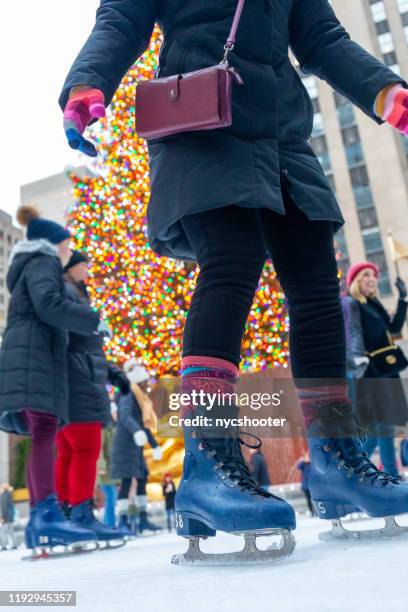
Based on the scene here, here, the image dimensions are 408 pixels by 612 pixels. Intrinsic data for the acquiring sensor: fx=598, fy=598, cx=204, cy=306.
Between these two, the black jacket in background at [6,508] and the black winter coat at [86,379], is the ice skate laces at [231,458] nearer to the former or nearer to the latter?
the black winter coat at [86,379]

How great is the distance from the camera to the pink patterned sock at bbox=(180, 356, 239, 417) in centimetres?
111

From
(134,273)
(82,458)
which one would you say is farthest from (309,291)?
(134,273)

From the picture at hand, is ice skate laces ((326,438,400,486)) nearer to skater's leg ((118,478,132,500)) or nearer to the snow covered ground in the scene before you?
the snow covered ground

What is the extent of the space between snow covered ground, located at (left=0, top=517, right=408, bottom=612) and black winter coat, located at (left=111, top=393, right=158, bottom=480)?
12.8 ft

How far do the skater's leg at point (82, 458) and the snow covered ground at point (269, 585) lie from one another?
164cm

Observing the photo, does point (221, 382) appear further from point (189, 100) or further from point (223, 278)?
point (189, 100)

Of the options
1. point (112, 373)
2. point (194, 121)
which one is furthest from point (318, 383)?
point (112, 373)

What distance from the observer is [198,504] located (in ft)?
3.45

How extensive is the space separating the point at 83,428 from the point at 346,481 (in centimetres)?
181

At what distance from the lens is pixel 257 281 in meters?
1.28

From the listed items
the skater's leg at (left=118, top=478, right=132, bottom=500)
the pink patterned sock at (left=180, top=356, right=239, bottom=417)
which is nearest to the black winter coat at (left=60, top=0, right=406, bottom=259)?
the pink patterned sock at (left=180, top=356, right=239, bottom=417)

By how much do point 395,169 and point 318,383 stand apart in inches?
1130

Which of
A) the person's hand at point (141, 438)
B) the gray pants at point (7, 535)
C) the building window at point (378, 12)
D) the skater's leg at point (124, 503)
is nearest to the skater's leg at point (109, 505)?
the skater's leg at point (124, 503)

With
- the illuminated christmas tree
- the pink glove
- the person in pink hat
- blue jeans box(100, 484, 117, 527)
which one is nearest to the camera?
the pink glove
